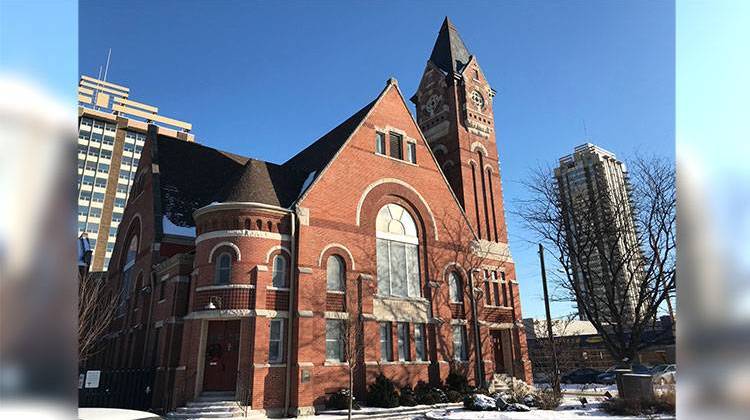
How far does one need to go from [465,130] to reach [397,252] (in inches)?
489

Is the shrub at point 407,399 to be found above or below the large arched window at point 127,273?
below

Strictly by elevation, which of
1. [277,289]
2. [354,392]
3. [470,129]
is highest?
[470,129]

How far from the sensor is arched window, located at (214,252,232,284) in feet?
67.6

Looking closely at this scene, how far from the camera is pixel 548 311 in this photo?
28078 millimetres

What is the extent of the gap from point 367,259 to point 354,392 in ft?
20.7

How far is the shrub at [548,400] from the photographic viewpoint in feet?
60.1

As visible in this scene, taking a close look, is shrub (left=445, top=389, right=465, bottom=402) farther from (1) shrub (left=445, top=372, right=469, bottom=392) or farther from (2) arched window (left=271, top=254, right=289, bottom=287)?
(2) arched window (left=271, top=254, right=289, bottom=287)

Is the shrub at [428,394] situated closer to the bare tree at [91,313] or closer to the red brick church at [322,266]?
the red brick church at [322,266]

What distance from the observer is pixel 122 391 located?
21.5 meters

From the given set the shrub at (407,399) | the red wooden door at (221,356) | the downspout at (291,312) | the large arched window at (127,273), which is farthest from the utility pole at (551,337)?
the large arched window at (127,273)

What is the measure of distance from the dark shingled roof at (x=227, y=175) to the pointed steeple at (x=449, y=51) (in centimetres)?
986

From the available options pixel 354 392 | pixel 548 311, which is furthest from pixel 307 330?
pixel 548 311
